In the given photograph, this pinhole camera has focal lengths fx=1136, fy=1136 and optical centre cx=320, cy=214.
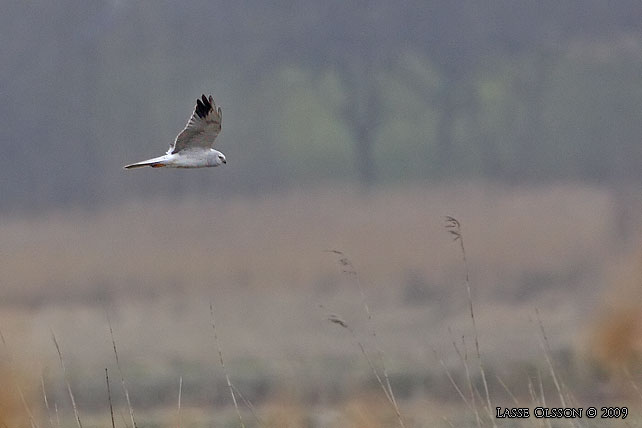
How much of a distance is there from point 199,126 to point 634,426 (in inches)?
301

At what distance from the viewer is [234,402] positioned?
7.68m

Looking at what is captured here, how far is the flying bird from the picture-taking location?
14125 millimetres

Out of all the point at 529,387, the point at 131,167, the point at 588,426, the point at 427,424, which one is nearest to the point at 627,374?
the point at 529,387

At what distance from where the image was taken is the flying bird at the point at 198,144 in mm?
14125

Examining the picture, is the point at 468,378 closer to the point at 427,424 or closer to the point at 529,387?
the point at 529,387

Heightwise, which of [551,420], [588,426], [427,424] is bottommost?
[427,424]

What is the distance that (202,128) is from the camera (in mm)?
14367

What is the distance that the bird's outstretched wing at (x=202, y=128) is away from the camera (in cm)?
1407

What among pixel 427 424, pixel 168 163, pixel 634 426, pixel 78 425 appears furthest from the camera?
pixel 168 163

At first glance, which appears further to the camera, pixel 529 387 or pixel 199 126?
pixel 199 126

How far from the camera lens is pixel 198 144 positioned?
14.8 m

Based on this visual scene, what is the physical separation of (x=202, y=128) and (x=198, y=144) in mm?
446

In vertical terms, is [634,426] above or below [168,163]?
below

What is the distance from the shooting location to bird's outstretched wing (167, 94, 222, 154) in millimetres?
14070
